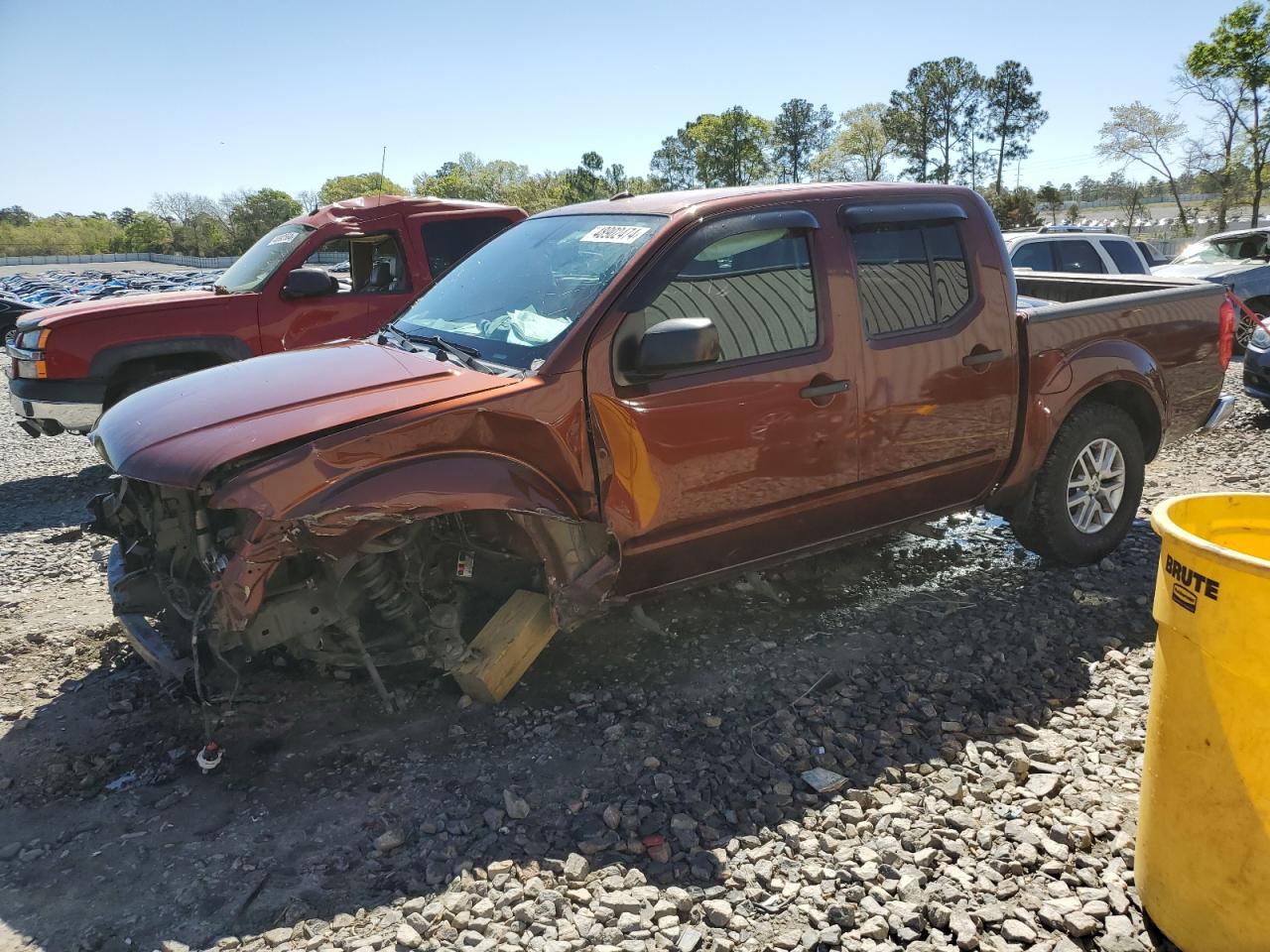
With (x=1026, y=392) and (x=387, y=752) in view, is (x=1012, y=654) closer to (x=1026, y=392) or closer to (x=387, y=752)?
(x=1026, y=392)

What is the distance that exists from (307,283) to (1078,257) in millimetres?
8668

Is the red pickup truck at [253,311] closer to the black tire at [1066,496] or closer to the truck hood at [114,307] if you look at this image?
the truck hood at [114,307]

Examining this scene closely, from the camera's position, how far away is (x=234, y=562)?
2.85 metres

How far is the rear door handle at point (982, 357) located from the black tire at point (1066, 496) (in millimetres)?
733

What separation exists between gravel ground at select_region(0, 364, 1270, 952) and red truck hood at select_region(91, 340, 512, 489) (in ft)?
3.35

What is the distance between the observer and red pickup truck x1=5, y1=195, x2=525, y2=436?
6.99 metres

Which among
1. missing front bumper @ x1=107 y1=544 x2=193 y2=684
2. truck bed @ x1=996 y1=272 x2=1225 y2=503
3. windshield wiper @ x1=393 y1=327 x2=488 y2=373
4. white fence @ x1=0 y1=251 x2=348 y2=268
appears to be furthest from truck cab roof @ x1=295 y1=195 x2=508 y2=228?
white fence @ x1=0 y1=251 x2=348 y2=268

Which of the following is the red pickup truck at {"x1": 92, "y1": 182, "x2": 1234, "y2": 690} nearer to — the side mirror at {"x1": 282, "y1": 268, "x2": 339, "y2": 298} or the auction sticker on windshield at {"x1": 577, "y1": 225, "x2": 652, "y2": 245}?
the auction sticker on windshield at {"x1": 577, "y1": 225, "x2": 652, "y2": 245}

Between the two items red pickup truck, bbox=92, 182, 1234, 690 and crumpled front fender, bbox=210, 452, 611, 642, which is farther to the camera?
red pickup truck, bbox=92, 182, 1234, 690

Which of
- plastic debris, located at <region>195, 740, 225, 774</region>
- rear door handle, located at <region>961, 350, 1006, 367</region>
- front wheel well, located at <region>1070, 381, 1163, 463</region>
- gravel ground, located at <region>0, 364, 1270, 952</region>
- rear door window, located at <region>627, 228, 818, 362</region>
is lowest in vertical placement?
gravel ground, located at <region>0, 364, 1270, 952</region>

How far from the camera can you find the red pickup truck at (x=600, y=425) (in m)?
2.98

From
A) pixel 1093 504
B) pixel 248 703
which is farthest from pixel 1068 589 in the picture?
pixel 248 703

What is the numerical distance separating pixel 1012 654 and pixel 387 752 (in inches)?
106

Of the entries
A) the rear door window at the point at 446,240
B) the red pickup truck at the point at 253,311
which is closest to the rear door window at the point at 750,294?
the red pickup truck at the point at 253,311
